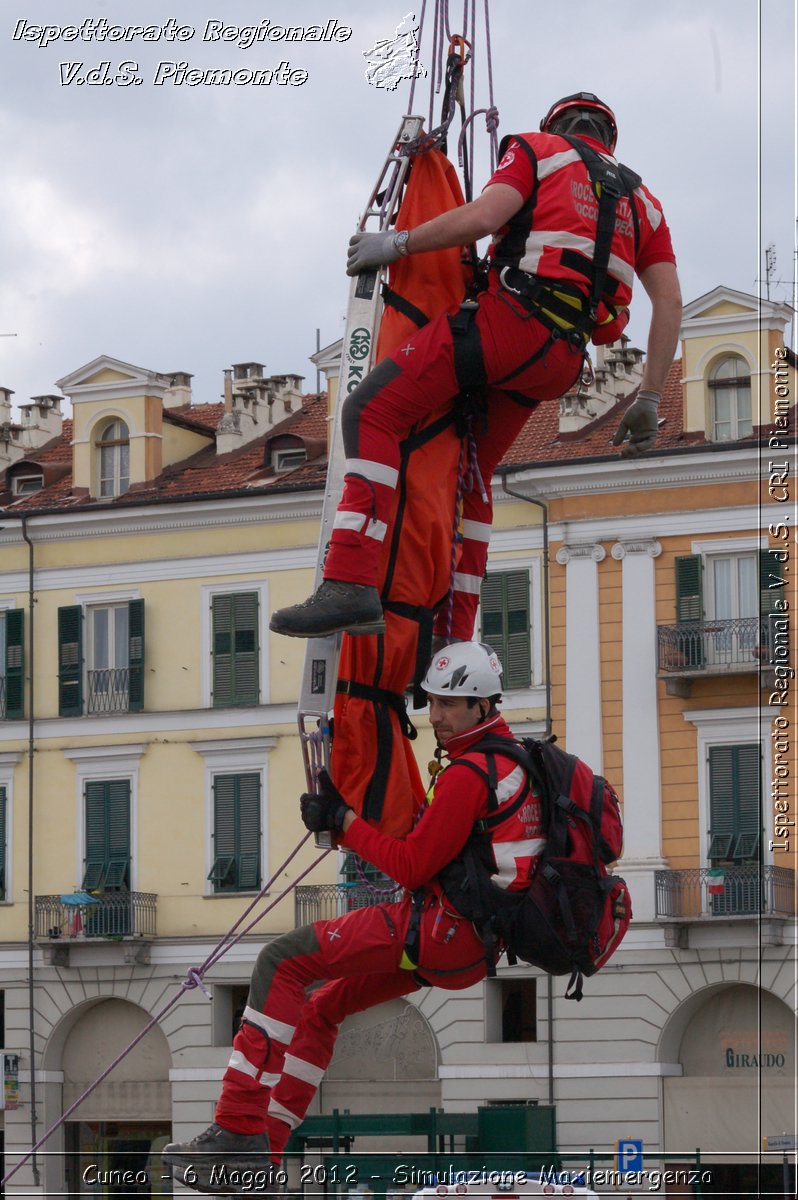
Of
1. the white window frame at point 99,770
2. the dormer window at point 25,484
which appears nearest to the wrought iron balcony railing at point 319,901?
the white window frame at point 99,770

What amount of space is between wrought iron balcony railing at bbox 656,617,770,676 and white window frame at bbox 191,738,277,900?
6.70 m

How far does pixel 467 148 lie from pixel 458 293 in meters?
0.86

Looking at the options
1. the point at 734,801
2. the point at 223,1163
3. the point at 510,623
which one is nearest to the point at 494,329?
the point at 223,1163

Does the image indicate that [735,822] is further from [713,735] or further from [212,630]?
[212,630]

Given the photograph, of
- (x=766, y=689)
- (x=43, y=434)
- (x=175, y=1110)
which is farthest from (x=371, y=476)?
(x=43, y=434)

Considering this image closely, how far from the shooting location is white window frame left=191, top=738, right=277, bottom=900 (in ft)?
126

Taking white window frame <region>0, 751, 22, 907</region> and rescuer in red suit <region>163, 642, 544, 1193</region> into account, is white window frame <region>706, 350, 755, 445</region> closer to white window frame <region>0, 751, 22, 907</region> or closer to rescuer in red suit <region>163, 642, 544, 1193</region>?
white window frame <region>0, 751, 22, 907</region>

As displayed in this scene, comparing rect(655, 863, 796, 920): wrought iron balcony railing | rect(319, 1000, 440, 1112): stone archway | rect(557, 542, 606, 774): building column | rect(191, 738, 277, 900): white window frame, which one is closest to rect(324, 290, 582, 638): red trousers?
rect(655, 863, 796, 920): wrought iron balcony railing

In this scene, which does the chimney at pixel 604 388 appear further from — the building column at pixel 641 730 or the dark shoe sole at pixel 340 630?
the dark shoe sole at pixel 340 630

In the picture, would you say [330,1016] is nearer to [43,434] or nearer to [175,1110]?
[175,1110]

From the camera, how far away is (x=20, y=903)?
39844mm

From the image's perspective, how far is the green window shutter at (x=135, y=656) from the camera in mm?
39781

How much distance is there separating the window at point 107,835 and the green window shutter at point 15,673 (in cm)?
185

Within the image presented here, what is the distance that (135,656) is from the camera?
40.0 metres
